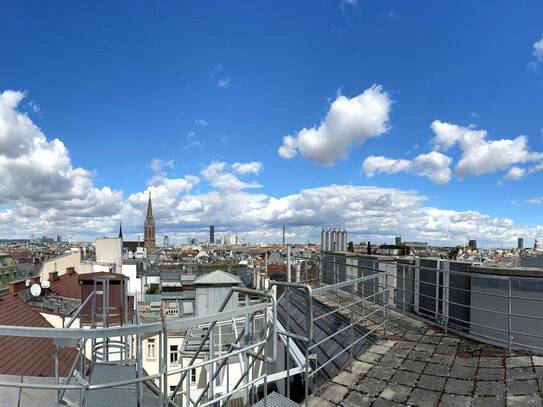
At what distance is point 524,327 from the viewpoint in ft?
26.5

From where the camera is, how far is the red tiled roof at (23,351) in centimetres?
950

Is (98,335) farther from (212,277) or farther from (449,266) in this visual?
(212,277)

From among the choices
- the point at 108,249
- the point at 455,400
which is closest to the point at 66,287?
the point at 108,249

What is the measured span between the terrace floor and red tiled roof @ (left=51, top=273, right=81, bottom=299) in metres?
32.0

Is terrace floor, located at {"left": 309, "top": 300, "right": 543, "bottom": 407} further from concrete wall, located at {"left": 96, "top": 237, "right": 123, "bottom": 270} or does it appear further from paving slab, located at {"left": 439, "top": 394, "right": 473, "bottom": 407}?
concrete wall, located at {"left": 96, "top": 237, "right": 123, "bottom": 270}

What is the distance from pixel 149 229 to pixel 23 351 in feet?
489

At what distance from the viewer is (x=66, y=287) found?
3472cm

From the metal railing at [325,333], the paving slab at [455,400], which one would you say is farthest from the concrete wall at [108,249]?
the paving slab at [455,400]

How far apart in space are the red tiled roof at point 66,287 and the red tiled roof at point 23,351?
1991 centimetres

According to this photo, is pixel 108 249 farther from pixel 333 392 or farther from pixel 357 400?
pixel 357 400

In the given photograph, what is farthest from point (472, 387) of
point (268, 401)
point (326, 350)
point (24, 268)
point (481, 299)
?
point (24, 268)

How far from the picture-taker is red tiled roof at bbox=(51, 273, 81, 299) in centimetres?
3350

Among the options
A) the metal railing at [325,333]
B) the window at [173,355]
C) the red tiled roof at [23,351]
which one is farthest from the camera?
the window at [173,355]

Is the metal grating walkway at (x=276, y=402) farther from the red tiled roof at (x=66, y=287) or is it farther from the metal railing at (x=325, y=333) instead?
the red tiled roof at (x=66, y=287)
